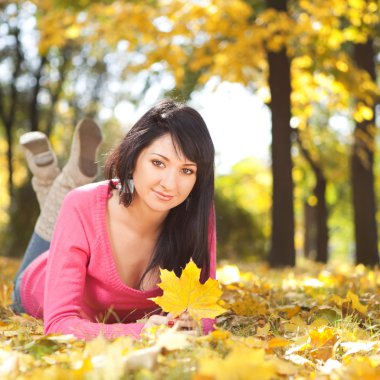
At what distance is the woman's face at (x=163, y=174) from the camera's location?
7.47 feet

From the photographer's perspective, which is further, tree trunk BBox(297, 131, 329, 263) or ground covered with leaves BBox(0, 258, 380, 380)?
tree trunk BBox(297, 131, 329, 263)

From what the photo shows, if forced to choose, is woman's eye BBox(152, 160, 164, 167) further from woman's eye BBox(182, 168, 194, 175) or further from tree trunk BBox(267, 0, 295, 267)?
tree trunk BBox(267, 0, 295, 267)

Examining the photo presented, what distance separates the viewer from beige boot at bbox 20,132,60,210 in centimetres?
382

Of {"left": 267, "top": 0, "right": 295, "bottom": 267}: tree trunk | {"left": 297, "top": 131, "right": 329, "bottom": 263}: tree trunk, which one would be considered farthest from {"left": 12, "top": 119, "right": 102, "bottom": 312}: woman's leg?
{"left": 297, "top": 131, "right": 329, "bottom": 263}: tree trunk

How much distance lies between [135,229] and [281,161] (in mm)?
5271

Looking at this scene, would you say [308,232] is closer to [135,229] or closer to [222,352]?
[135,229]

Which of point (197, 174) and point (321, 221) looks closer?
point (197, 174)

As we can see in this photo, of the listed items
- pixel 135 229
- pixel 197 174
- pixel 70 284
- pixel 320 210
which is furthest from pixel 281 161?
pixel 320 210

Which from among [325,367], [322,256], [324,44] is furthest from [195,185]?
[322,256]

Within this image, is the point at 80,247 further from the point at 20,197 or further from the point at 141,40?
the point at 20,197

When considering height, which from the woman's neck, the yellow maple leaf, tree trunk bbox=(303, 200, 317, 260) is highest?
the woman's neck

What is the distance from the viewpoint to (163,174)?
7.48 ft

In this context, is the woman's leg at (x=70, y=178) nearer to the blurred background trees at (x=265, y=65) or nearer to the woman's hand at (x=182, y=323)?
the blurred background trees at (x=265, y=65)

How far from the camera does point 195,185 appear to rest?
8.25 ft
